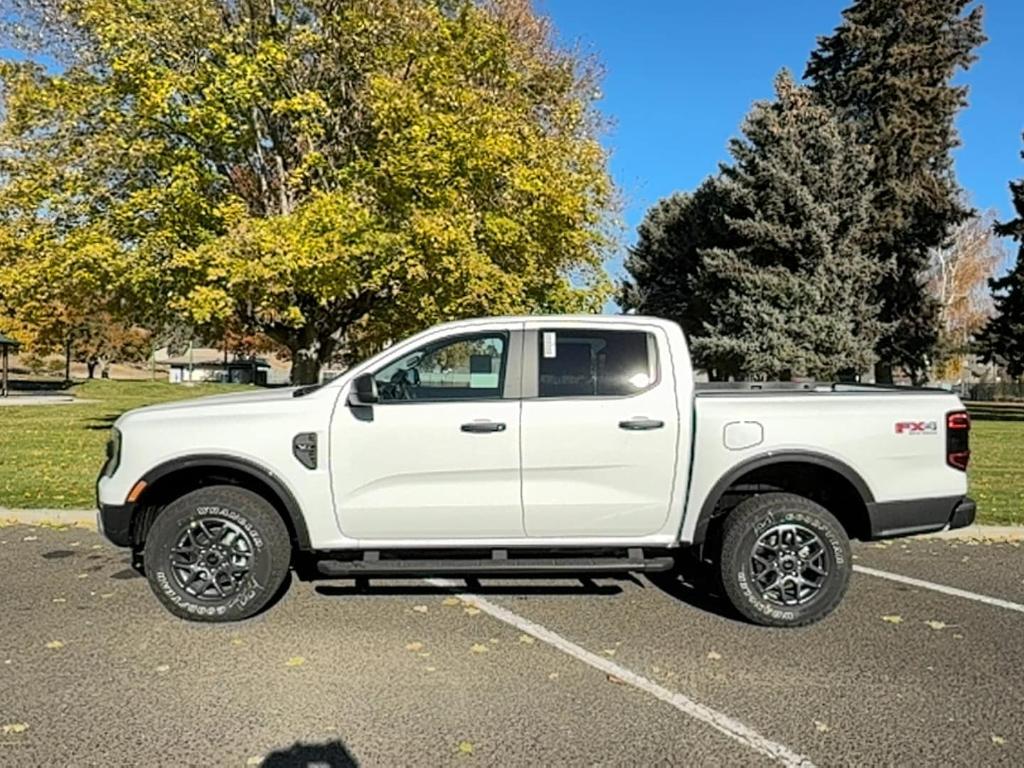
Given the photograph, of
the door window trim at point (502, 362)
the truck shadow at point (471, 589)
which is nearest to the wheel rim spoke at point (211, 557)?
the truck shadow at point (471, 589)

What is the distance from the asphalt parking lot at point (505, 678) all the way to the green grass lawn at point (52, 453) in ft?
12.3

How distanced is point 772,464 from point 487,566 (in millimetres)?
1863

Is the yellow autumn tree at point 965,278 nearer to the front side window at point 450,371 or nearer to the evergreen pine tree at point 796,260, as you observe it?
the evergreen pine tree at point 796,260

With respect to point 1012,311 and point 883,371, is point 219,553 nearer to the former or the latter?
point 1012,311

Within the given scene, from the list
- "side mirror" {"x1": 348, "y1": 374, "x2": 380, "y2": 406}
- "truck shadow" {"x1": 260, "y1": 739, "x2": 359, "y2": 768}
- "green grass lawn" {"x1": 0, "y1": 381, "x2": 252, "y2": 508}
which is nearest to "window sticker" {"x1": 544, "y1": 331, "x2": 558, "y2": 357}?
"side mirror" {"x1": 348, "y1": 374, "x2": 380, "y2": 406}

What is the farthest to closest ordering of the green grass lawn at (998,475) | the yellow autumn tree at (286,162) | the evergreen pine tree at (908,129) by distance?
the evergreen pine tree at (908,129)
the yellow autumn tree at (286,162)
the green grass lawn at (998,475)

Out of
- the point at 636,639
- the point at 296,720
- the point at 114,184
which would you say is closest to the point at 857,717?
the point at 636,639

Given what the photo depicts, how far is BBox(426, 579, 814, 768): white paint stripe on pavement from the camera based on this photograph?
3617 millimetres

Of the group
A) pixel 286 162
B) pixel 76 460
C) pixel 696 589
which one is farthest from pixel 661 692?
pixel 286 162

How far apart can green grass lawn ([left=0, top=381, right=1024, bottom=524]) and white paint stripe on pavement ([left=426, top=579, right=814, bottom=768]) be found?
5.58 metres

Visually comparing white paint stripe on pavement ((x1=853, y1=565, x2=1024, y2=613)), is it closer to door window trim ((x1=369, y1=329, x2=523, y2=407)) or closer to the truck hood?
door window trim ((x1=369, y1=329, x2=523, y2=407))

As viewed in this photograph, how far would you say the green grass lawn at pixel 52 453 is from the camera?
9.66 meters

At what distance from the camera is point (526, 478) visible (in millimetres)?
5227

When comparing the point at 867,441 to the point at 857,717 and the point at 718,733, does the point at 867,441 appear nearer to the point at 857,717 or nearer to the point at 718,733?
the point at 857,717
